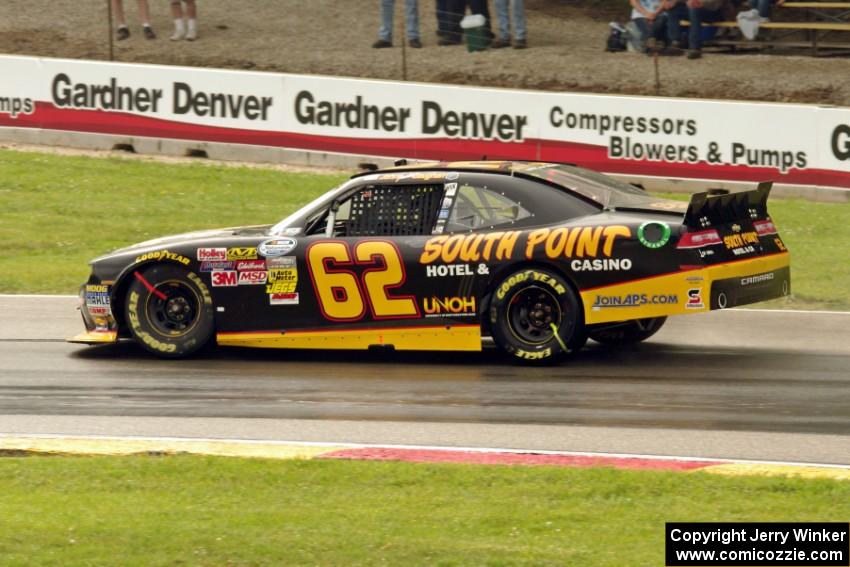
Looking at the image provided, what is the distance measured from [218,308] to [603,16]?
19.2 metres

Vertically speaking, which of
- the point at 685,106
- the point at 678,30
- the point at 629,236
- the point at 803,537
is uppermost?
the point at 678,30

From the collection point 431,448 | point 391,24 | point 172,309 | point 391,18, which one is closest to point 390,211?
point 172,309

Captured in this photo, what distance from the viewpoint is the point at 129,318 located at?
1080cm

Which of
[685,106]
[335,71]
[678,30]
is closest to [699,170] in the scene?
[685,106]

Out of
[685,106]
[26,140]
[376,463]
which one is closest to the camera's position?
[376,463]

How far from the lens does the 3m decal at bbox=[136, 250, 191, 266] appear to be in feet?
34.9

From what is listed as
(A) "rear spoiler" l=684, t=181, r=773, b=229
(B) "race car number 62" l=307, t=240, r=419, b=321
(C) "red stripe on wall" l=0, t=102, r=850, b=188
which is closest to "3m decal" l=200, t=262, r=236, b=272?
(B) "race car number 62" l=307, t=240, r=419, b=321

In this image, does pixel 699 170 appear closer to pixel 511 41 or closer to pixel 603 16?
pixel 511 41

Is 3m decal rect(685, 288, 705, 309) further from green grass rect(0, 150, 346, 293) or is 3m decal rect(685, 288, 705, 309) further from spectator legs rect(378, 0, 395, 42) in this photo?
spectator legs rect(378, 0, 395, 42)

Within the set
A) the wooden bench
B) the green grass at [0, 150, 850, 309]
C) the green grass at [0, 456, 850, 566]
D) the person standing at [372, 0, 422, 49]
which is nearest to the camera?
the green grass at [0, 456, 850, 566]

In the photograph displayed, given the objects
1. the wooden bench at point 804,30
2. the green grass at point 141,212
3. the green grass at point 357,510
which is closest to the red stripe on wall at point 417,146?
the green grass at point 141,212

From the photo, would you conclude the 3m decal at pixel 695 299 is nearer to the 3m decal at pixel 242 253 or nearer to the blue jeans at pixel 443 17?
the 3m decal at pixel 242 253

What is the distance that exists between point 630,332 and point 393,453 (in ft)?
13.2

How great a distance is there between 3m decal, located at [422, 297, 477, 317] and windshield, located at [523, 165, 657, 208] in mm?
1109
